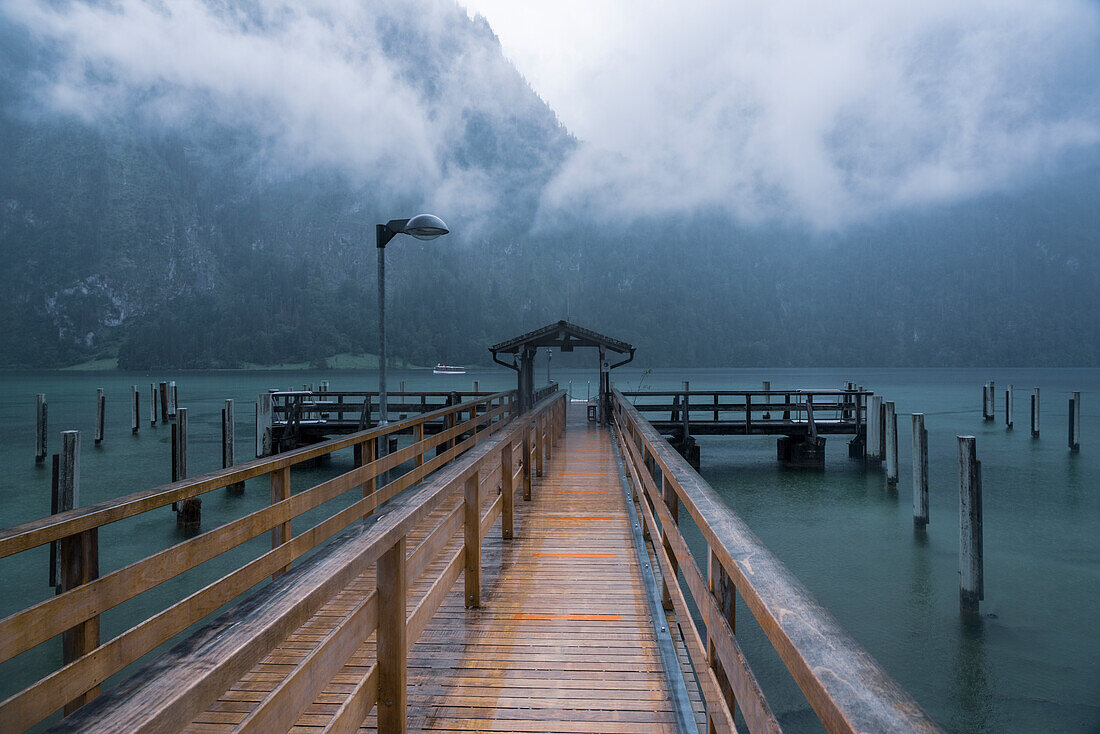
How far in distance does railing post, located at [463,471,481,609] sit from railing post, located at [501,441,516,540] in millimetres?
1107

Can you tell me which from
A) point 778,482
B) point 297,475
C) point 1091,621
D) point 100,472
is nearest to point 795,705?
point 1091,621

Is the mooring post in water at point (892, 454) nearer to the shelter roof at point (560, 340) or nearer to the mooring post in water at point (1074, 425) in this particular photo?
the shelter roof at point (560, 340)

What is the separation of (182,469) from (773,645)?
49.6 ft

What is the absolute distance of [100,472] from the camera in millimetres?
22109

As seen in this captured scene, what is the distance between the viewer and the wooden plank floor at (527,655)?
295cm

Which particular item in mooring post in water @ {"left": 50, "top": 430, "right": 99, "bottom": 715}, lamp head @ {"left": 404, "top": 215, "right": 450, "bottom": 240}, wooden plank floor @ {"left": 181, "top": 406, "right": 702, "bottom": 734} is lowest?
wooden plank floor @ {"left": 181, "top": 406, "right": 702, "bottom": 734}

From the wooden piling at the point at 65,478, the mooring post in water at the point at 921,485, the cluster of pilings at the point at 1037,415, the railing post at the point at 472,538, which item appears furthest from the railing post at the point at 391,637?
the cluster of pilings at the point at 1037,415

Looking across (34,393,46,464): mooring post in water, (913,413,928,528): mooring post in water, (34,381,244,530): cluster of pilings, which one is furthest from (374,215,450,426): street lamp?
(34,393,46,464): mooring post in water

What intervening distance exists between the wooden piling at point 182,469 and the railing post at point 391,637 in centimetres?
1335

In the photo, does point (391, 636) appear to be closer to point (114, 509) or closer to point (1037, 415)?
point (114, 509)

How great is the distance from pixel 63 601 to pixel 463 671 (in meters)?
1.90

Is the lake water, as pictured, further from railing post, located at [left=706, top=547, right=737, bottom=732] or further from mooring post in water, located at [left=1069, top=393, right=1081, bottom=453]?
railing post, located at [left=706, top=547, right=737, bottom=732]

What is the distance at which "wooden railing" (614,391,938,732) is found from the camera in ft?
3.41

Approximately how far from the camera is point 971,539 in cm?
938
